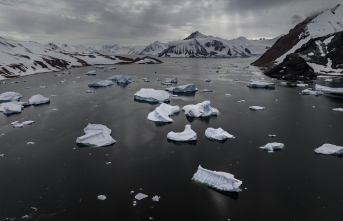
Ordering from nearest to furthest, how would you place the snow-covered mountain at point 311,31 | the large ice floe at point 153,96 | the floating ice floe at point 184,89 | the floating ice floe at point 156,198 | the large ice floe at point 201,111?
1. the floating ice floe at point 156,198
2. the large ice floe at point 201,111
3. the large ice floe at point 153,96
4. the floating ice floe at point 184,89
5. the snow-covered mountain at point 311,31

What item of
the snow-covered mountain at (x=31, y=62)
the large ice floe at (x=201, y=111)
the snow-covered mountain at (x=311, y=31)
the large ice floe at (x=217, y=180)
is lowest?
the large ice floe at (x=217, y=180)

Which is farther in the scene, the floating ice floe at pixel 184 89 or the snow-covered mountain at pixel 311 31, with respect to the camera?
the snow-covered mountain at pixel 311 31

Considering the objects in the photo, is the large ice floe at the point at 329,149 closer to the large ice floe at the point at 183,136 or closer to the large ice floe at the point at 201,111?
the large ice floe at the point at 183,136

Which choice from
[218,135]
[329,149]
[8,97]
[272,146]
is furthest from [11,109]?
[329,149]

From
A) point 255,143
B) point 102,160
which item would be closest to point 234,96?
point 255,143

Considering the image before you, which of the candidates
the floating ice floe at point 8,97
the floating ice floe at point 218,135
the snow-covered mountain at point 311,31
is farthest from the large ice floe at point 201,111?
the snow-covered mountain at point 311,31

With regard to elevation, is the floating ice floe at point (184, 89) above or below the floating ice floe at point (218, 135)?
above

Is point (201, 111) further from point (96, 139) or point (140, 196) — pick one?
point (140, 196)
